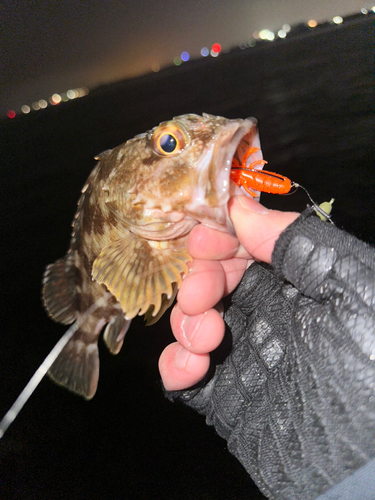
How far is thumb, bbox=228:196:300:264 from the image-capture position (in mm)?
1783

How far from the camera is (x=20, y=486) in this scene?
410cm

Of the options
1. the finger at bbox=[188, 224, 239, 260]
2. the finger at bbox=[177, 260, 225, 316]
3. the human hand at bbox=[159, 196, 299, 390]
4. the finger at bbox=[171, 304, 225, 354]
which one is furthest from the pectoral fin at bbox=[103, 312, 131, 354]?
the finger at bbox=[188, 224, 239, 260]

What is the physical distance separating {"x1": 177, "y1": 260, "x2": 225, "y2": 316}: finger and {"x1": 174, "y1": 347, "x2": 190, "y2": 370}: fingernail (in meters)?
0.40

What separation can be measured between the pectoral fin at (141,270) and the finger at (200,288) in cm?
9

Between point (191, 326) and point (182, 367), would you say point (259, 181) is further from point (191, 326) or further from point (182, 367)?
point (182, 367)

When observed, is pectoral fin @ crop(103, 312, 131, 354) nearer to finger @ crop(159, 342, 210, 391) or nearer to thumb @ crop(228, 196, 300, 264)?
finger @ crop(159, 342, 210, 391)

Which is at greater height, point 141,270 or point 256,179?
point 256,179

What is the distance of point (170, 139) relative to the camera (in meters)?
2.09

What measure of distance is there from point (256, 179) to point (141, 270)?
1069 mm

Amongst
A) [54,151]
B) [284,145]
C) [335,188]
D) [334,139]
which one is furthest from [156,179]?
[54,151]

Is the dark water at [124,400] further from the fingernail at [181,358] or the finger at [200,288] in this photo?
the finger at [200,288]

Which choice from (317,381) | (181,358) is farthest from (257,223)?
(181,358)

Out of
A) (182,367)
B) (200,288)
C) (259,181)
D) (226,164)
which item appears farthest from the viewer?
(182,367)

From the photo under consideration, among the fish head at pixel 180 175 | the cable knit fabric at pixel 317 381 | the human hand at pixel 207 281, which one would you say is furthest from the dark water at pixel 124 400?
the fish head at pixel 180 175
